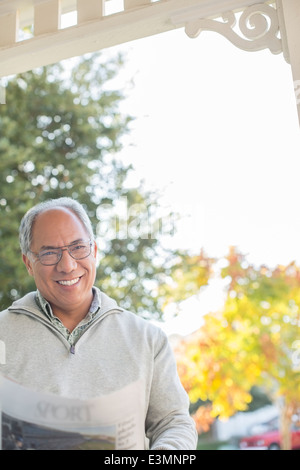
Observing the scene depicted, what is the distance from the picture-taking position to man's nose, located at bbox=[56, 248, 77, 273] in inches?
48.9

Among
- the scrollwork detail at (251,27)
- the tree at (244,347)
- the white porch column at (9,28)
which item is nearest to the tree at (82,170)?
the tree at (244,347)

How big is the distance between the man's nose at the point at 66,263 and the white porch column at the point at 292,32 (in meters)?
0.68

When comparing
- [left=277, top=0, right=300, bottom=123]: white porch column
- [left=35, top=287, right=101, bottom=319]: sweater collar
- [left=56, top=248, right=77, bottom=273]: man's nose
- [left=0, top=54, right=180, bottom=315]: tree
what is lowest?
[left=35, top=287, right=101, bottom=319]: sweater collar

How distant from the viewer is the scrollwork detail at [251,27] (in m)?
1.22

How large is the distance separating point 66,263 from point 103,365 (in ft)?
0.94

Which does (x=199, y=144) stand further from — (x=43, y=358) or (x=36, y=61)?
(x=43, y=358)

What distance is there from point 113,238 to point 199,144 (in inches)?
44.3

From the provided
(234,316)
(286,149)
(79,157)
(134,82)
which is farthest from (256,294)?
(134,82)

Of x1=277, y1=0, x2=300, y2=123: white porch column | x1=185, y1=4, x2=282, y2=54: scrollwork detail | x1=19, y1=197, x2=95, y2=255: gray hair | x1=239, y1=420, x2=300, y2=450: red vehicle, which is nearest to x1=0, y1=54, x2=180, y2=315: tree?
x1=239, y1=420, x2=300, y2=450: red vehicle

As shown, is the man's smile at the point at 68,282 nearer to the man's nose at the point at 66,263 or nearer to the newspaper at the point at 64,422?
the man's nose at the point at 66,263

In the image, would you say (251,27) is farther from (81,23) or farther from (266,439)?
(266,439)

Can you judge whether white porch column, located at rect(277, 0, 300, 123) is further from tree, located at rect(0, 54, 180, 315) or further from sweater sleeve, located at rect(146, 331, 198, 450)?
tree, located at rect(0, 54, 180, 315)

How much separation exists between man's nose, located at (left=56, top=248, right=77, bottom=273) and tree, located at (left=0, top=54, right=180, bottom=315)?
2.33 m

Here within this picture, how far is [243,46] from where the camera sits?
1249mm
